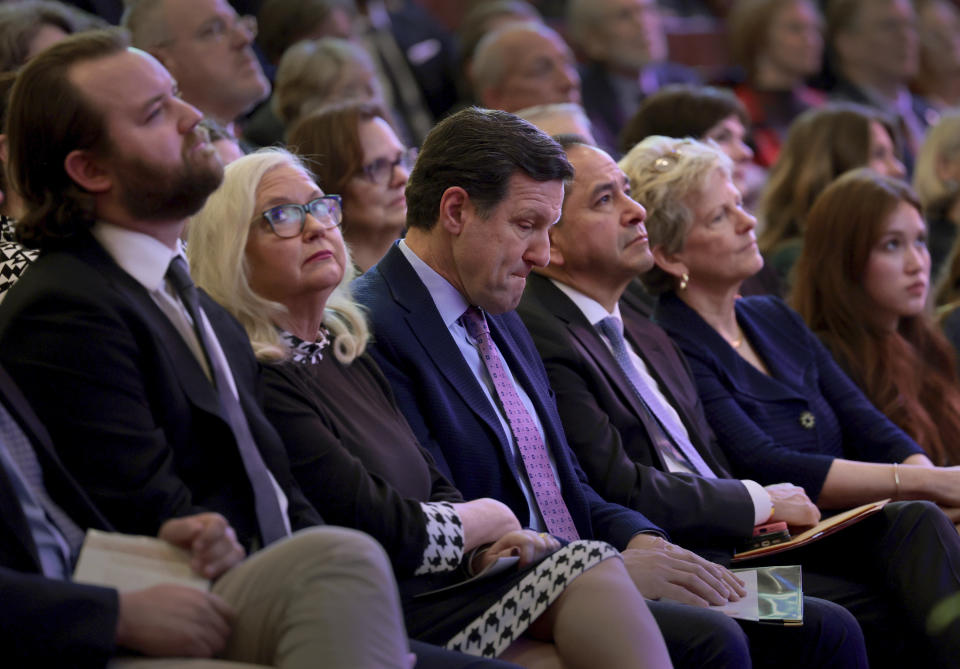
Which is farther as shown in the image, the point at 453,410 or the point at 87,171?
the point at 453,410

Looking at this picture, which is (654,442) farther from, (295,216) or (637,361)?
(295,216)

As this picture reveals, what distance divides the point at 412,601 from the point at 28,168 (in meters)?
0.92

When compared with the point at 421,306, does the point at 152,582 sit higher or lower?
higher

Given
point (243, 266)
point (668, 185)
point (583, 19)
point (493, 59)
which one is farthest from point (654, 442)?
point (583, 19)

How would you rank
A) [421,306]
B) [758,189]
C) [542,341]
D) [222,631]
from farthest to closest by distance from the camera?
[758,189] < [542,341] < [421,306] < [222,631]

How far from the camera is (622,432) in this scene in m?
2.85

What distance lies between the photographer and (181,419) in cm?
188

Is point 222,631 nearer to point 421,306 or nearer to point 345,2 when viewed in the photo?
point 421,306

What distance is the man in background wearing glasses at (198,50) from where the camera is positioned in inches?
162

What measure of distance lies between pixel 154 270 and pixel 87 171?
0.60 ft

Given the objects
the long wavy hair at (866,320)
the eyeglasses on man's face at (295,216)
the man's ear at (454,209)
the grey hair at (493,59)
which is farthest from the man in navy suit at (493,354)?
the grey hair at (493,59)

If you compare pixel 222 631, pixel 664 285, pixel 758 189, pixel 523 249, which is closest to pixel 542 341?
pixel 523 249

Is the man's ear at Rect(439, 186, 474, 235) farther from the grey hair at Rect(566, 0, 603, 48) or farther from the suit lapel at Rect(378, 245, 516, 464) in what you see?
the grey hair at Rect(566, 0, 603, 48)

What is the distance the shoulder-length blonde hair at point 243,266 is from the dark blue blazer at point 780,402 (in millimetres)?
1096
